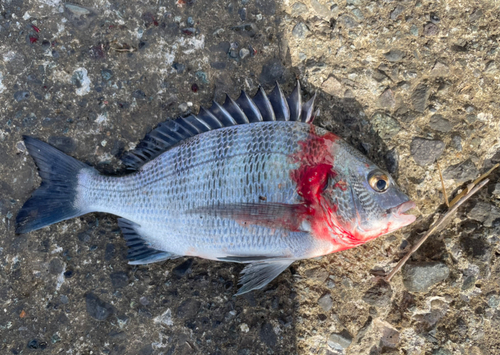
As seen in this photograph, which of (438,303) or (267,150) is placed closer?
(267,150)

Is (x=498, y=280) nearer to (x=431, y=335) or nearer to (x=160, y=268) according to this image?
(x=431, y=335)

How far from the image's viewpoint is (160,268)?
285cm

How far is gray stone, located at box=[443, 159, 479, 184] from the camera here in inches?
113

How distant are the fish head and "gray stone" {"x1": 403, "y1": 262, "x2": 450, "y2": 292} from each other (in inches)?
23.0

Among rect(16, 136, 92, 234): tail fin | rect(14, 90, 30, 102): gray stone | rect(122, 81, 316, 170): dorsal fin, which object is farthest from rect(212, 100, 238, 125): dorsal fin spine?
rect(14, 90, 30, 102): gray stone

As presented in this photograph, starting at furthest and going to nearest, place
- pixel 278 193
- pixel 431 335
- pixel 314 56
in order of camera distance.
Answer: pixel 314 56, pixel 431 335, pixel 278 193

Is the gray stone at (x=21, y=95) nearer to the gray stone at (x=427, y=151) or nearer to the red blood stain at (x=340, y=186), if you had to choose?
the red blood stain at (x=340, y=186)

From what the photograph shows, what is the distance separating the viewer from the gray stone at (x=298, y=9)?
9.67ft

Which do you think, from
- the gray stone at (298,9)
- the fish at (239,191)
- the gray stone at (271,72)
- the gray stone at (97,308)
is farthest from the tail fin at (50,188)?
the gray stone at (298,9)

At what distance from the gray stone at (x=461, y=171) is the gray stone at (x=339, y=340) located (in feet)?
4.96

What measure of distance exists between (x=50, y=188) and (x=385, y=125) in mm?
2759

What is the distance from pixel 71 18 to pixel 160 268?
222cm

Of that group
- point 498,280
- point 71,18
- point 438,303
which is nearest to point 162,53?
point 71,18

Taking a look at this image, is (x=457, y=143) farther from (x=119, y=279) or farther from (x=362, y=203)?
(x=119, y=279)
